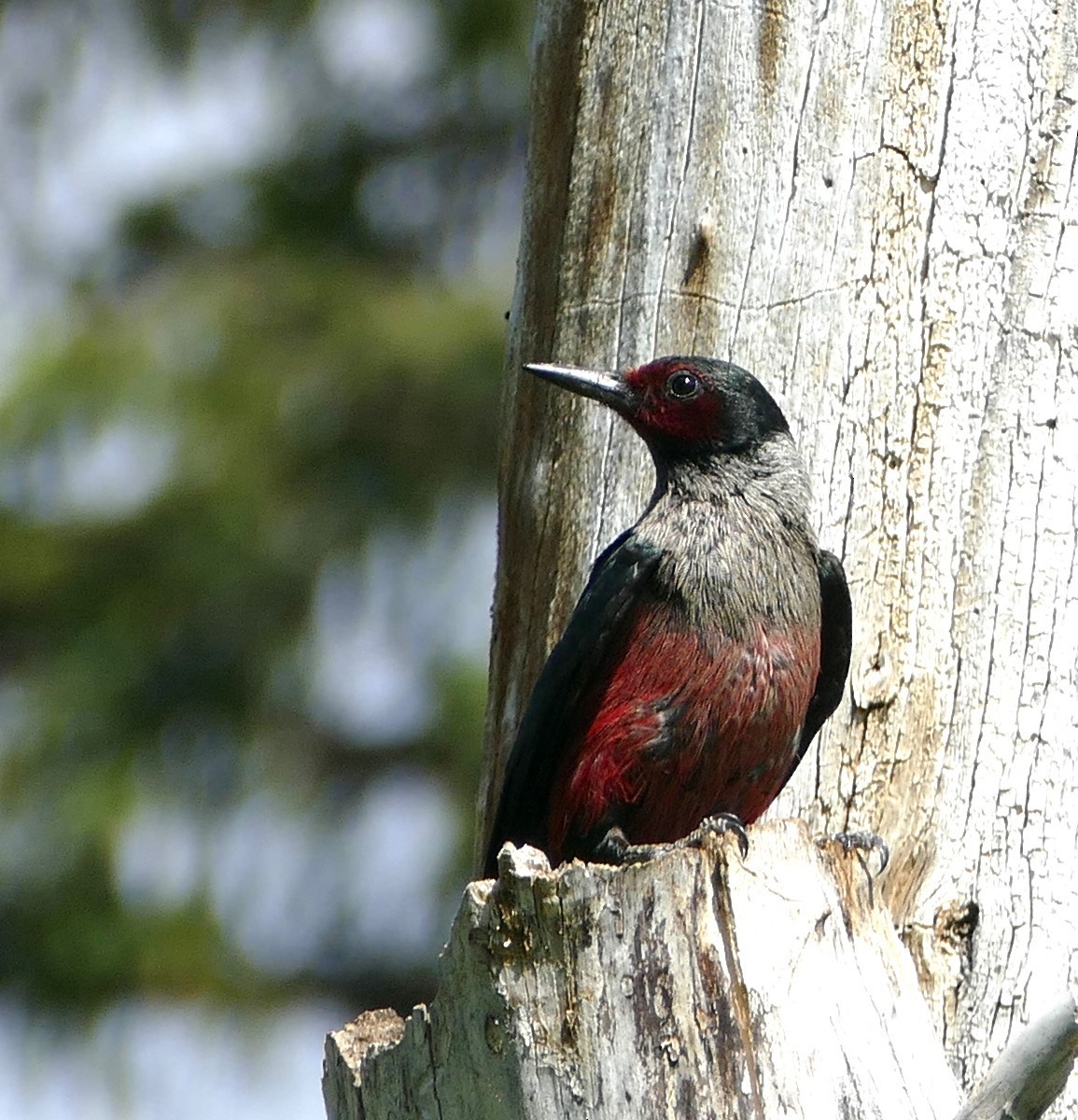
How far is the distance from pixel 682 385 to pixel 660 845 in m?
1.20

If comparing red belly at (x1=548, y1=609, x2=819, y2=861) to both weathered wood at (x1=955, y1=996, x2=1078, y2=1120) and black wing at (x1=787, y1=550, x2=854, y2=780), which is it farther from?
weathered wood at (x1=955, y1=996, x2=1078, y2=1120)

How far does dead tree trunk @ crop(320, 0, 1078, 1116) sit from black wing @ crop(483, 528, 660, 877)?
25 cm

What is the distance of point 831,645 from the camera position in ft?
15.4

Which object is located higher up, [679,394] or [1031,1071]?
[679,394]

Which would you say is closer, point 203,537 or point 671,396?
point 671,396

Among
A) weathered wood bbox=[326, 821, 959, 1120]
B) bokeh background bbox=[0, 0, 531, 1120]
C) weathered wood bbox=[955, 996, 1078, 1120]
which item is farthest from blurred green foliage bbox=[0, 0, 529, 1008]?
weathered wood bbox=[955, 996, 1078, 1120]

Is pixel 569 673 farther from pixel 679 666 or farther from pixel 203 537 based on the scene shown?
pixel 203 537

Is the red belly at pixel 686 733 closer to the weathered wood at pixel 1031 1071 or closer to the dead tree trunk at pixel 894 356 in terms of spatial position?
the dead tree trunk at pixel 894 356

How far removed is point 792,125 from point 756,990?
2.46 m

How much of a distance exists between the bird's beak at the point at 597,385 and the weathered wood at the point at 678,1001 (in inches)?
63.4

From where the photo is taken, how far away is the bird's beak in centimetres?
480

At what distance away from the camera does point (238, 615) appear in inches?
357

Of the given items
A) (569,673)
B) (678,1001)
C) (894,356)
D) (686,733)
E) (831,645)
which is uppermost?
(894,356)

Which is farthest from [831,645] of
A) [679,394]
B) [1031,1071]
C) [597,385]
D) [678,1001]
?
[1031,1071]
